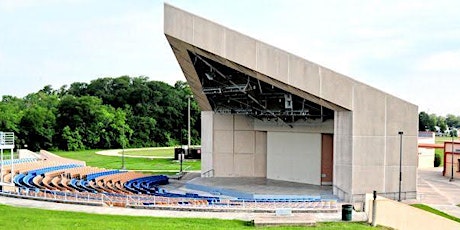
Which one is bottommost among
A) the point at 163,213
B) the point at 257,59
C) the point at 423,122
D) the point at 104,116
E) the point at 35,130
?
the point at 163,213

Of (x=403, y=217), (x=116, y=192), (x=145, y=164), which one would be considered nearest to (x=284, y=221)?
(x=403, y=217)

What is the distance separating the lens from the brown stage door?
39531 millimetres

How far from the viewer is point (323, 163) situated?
39.9 metres

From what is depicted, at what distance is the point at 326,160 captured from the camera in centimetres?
3978

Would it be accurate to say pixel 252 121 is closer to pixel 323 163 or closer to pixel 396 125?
pixel 323 163

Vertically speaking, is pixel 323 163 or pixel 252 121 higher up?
pixel 252 121

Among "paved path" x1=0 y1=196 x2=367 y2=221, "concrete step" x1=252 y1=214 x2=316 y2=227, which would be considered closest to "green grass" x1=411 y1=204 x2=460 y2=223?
"paved path" x1=0 y1=196 x2=367 y2=221

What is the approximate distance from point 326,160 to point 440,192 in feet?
30.9

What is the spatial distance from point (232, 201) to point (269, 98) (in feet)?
41.2

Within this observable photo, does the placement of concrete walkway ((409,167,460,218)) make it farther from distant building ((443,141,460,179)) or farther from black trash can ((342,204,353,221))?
black trash can ((342,204,353,221))

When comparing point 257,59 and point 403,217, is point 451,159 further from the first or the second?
point 257,59

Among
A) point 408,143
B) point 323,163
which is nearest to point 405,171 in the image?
point 408,143

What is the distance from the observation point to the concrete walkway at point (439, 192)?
31737 mm

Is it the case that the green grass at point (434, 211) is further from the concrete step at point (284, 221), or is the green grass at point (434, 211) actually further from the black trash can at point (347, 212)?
the concrete step at point (284, 221)
